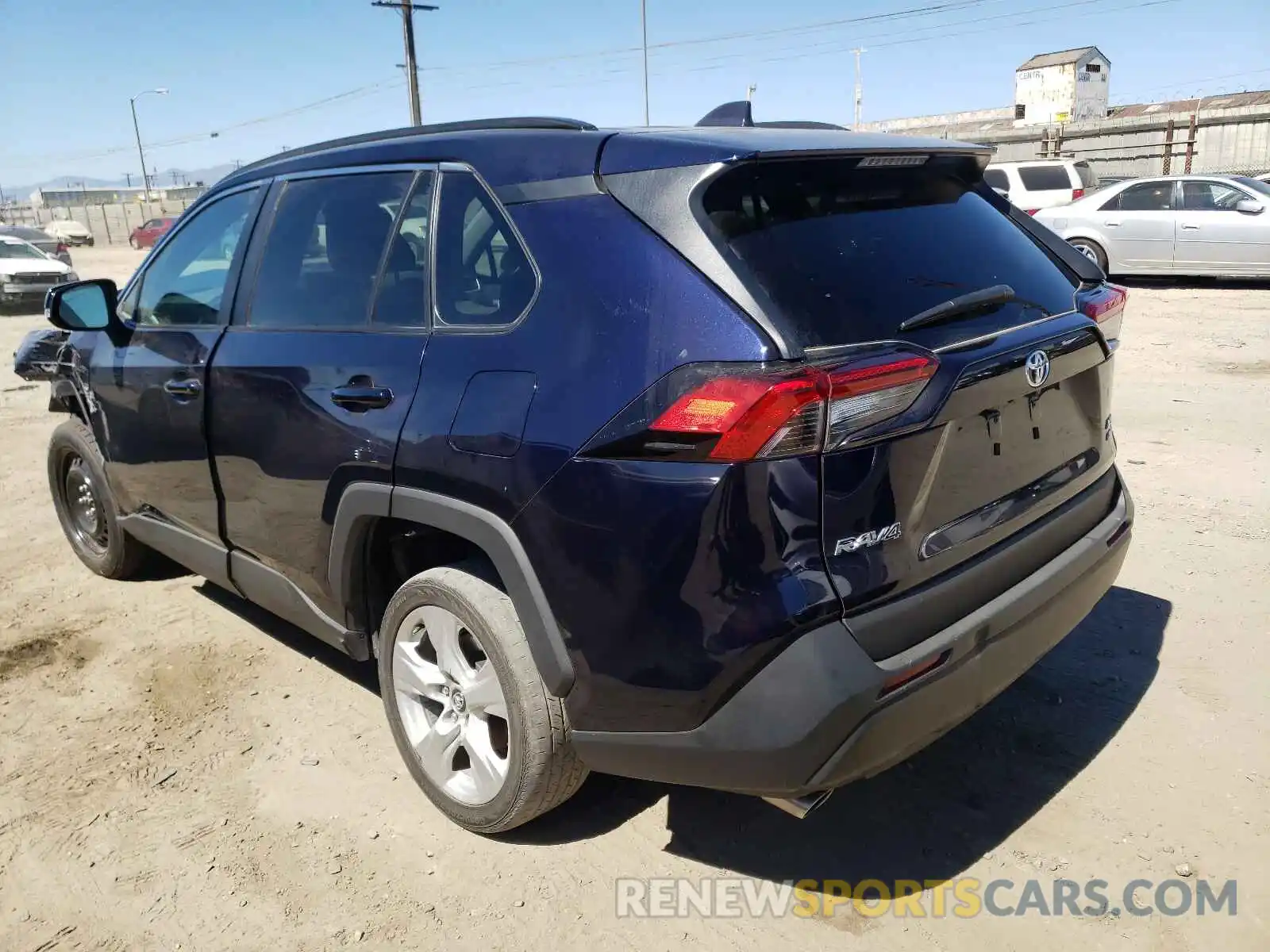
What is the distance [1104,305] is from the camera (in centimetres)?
289

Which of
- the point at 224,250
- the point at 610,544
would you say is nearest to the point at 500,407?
the point at 610,544

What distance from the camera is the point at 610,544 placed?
2.10m

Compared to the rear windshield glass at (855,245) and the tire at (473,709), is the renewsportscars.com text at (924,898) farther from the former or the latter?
the rear windshield glass at (855,245)

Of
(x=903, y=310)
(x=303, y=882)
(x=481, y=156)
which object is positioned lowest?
(x=303, y=882)

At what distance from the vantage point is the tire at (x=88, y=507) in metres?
4.43

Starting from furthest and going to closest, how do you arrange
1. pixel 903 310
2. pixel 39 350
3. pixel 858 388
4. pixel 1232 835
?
pixel 39 350, pixel 1232 835, pixel 903 310, pixel 858 388

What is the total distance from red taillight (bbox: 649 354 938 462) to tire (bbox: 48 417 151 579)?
3.42 meters

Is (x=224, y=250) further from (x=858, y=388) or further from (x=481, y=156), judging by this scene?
(x=858, y=388)

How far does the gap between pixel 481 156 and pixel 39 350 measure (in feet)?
10.5

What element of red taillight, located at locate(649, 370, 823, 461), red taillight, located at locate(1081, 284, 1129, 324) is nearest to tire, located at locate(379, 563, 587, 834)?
red taillight, located at locate(649, 370, 823, 461)

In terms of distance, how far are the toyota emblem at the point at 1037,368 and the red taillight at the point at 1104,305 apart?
446 mm

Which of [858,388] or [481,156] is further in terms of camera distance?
[481,156]

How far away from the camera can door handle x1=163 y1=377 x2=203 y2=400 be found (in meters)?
3.39

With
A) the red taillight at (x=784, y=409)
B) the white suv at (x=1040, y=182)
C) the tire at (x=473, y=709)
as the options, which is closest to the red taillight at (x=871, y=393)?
the red taillight at (x=784, y=409)
